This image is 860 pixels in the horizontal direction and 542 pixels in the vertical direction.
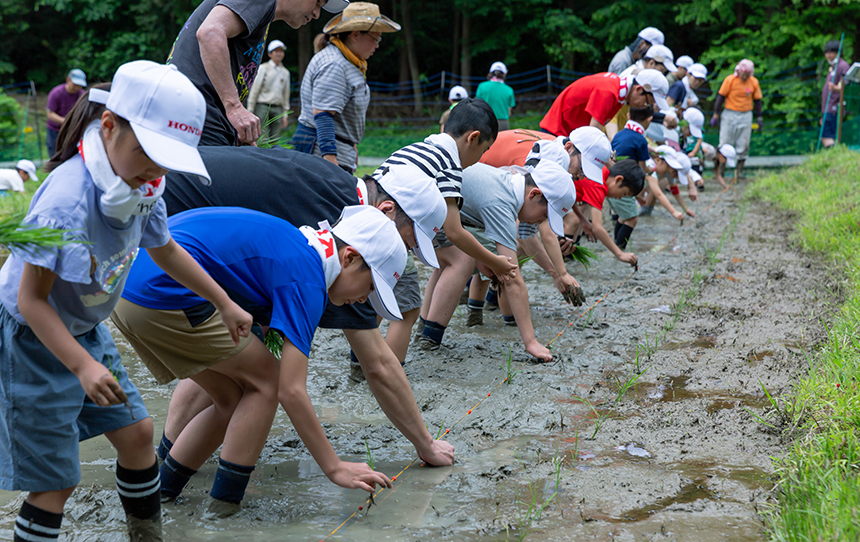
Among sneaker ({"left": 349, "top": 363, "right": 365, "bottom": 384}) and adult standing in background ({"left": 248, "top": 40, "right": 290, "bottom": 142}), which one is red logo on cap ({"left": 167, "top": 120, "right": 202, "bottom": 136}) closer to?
sneaker ({"left": 349, "top": 363, "right": 365, "bottom": 384})

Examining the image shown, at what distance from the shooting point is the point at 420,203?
279 cm

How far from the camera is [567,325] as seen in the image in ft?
14.8

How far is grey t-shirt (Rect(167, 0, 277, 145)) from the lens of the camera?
308cm

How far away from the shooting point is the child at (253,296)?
2.15m

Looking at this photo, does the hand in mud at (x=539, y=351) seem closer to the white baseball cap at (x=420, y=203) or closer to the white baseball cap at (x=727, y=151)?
the white baseball cap at (x=420, y=203)

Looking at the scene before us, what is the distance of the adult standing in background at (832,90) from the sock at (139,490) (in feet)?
43.3

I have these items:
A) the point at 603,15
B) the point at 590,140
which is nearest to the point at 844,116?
the point at 603,15

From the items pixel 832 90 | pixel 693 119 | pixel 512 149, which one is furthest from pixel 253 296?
pixel 832 90

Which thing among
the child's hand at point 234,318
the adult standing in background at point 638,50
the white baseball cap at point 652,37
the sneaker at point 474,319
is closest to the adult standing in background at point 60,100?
the adult standing in background at point 638,50

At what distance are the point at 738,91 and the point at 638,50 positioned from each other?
16.5 feet

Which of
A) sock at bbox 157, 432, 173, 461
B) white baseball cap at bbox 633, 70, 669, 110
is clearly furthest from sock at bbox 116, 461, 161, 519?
white baseball cap at bbox 633, 70, 669, 110

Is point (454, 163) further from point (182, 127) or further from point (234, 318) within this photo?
point (182, 127)

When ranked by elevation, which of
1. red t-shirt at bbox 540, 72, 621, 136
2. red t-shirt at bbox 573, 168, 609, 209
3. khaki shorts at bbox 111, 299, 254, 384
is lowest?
red t-shirt at bbox 573, 168, 609, 209

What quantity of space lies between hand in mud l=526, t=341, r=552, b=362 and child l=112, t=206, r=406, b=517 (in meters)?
1.65
